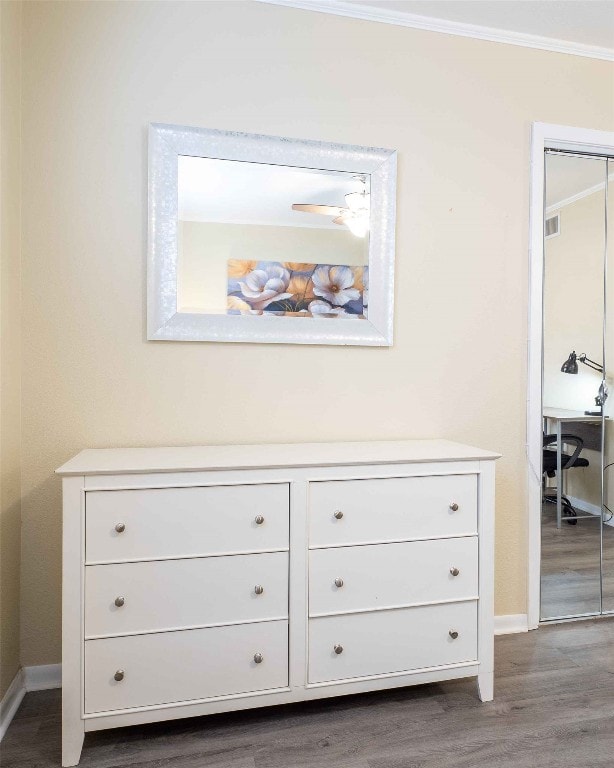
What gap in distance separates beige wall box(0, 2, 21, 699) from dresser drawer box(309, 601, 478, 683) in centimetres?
109


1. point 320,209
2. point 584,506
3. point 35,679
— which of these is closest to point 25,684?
point 35,679

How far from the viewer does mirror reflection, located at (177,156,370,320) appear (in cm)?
219

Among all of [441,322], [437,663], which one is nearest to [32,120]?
[441,322]

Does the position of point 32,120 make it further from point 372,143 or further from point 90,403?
point 372,143

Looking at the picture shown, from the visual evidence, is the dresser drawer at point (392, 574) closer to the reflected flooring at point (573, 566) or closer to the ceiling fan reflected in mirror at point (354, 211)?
the reflected flooring at point (573, 566)

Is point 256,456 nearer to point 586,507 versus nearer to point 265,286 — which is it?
point 265,286

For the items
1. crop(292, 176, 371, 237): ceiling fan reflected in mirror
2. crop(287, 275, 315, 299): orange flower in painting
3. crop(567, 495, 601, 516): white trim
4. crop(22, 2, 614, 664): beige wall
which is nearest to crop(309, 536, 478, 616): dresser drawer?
crop(22, 2, 614, 664): beige wall

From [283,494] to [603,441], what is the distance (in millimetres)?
1769

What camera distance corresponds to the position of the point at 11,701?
192 cm

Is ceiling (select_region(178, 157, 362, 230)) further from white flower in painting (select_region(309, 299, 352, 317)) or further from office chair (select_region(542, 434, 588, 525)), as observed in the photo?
office chair (select_region(542, 434, 588, 525))

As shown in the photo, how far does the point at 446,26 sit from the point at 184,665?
2767mm

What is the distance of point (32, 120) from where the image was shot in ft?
6.75

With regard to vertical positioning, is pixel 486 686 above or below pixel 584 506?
below

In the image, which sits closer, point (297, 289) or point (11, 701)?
point (11, 701)
